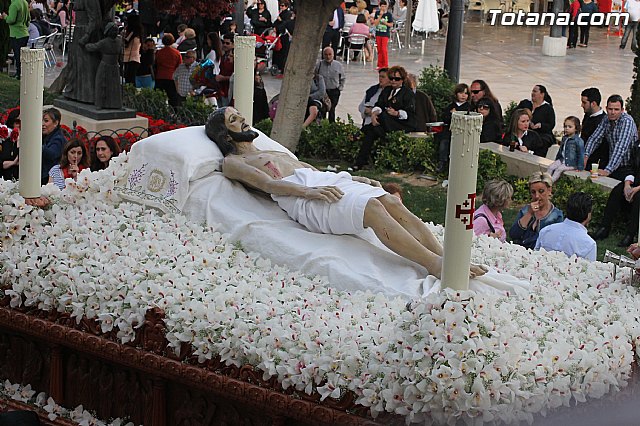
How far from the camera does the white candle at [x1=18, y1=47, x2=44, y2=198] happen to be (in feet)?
19.5

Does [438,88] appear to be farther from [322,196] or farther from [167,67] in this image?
[322,196]

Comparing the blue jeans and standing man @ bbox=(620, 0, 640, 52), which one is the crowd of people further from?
standing man @ bbox=(620, 0, 640, 52)

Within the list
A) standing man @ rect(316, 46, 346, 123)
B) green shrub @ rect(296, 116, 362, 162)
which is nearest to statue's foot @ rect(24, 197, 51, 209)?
green shrub @ rect(296, 116, 362, 162)

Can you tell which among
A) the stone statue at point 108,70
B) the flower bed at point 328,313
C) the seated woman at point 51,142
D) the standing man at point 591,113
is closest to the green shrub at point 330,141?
the stone statue at point 108,70

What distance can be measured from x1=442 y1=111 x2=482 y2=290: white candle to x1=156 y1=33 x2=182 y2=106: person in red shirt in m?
11.4

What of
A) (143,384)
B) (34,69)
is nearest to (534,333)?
(143,384)

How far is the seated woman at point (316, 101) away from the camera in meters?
13.5

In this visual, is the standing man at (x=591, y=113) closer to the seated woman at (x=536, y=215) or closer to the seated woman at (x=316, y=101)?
the seated woman at (x=536, y=215)

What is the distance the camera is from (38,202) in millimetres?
6203

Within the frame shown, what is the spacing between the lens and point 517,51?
25.0 m

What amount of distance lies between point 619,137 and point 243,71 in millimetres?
4837

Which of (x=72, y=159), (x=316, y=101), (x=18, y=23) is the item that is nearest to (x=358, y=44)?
(x=18, y=23)

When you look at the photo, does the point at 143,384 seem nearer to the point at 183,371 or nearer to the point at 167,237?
the point at 183,371

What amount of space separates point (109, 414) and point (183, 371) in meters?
0.74
